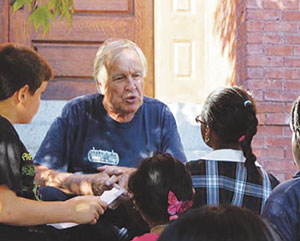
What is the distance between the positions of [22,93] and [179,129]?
267cm

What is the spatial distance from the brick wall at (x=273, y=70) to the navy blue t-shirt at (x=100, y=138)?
5.88 ft

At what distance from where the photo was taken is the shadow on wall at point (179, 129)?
4.98 metres

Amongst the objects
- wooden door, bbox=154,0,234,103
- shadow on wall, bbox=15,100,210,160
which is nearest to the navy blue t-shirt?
shadow on wall, bbox=15,100,210,160

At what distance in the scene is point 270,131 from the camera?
5.10 m

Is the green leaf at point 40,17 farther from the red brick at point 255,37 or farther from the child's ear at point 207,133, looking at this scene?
the red brick at point 255,37

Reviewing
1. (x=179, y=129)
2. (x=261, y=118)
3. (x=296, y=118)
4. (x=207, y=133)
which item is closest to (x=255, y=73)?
(x=261, y=118)

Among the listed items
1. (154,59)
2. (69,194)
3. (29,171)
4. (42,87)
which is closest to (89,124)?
(69,194)

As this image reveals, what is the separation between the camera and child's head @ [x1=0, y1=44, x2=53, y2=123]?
2.61m

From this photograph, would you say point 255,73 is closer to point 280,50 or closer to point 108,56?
point 280,50

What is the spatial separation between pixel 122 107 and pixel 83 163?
1.28 feet

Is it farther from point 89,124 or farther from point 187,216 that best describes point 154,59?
point 187,216

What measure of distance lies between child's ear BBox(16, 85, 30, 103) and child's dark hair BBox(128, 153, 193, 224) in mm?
602

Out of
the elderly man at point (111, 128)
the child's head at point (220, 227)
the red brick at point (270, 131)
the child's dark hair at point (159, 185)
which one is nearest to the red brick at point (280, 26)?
the red brick at point (270, 131)

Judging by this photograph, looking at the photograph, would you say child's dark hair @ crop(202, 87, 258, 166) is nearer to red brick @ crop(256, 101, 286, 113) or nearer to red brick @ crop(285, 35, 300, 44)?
red brick @ crop(256, 101, 286, 113)
